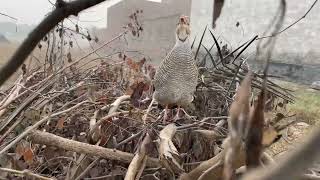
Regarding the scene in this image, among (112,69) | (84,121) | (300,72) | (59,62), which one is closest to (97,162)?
(84,121)

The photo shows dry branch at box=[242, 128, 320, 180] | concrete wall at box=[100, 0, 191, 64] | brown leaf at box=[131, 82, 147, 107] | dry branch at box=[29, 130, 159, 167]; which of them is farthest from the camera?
concrete wall at box=[100, 0, 191, 64]

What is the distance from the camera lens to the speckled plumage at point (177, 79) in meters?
2.40

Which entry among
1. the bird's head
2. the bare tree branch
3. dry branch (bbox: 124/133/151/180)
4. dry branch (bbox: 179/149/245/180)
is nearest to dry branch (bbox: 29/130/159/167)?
dry branch (bbox: 124/133/151/180)

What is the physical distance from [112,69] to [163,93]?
0.96 metres

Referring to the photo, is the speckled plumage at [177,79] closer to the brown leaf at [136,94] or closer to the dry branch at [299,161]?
the brown leaf at [136,94]

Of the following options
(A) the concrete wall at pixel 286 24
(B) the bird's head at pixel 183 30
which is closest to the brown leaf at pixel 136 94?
(B) the bird's head at pixel 183 30

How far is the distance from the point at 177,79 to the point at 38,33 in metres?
2.26

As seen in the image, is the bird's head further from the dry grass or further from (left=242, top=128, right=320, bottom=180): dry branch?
(left=242, top=128, right=320, bottom=180): dry branch

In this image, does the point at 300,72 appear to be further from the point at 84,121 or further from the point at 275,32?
the point at 275,32

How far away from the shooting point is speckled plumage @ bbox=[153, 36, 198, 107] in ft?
7.87

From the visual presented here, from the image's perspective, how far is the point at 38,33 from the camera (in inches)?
10.5

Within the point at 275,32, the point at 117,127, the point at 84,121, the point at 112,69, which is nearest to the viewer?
the point at 275,32

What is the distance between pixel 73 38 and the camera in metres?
2.94

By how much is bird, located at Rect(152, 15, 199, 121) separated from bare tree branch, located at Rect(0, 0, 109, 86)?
2042 millimetres
